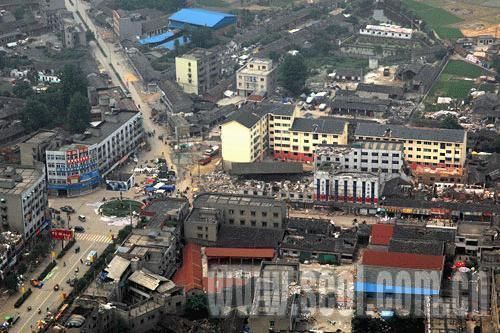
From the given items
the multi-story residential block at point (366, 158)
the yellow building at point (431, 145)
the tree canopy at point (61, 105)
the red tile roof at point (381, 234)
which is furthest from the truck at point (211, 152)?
the red tile roof at point (381, 234)

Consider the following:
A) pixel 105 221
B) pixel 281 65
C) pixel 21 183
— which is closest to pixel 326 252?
pixel 105 221

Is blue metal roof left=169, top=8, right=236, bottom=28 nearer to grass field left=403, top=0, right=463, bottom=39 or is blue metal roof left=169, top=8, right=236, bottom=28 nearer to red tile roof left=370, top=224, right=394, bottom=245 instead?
grass field left=403, top=0, right=463, bottom=39

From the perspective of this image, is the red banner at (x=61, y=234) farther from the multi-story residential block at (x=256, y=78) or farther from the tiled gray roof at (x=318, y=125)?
the multi-story residential block at (x=256, y=78)

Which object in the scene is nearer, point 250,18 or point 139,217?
point 139,217

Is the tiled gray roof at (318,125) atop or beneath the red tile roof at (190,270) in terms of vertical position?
atop

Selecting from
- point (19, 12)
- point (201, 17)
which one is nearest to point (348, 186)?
point (201, 17)

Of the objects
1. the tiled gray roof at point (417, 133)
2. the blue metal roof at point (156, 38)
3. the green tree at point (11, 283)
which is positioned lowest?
the green tree at point (11, 283)

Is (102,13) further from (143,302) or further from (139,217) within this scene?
(143,302)
